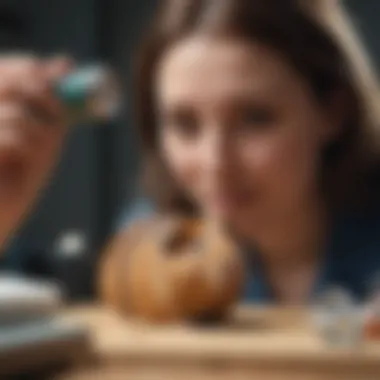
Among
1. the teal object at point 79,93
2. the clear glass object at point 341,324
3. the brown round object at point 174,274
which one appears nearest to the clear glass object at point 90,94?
the teal object at point 79,93

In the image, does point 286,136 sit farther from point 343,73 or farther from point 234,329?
point 234,329

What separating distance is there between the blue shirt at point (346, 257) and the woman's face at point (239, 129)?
39mm

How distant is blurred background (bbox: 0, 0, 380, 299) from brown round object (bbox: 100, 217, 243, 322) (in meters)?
0.06

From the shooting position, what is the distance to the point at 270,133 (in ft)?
2.77

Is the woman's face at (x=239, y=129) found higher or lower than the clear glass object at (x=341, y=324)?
higher

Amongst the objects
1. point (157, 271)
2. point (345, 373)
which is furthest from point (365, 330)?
point (157, 271)

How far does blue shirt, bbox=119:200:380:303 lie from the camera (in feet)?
2.76

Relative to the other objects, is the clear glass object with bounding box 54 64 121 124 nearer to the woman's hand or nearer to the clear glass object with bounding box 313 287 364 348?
the woman's hand

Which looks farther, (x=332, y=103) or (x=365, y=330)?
(x=332, y=103)

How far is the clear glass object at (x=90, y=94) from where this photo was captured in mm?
690

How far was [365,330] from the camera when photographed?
2.28 ft

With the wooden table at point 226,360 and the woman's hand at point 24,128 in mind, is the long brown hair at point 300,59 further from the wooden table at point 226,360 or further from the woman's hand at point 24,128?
the wooden table at point 226,360

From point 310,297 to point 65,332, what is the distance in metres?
0.26

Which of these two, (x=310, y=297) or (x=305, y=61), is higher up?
(x=305, y=61)
